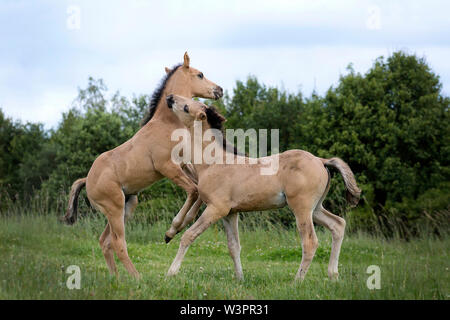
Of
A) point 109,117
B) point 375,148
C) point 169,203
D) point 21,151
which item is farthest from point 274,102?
point 21,151

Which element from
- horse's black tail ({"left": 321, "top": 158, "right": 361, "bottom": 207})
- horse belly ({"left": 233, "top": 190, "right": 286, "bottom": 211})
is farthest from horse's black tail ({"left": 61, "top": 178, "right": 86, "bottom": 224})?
horse's black tail ({"left": 321, "top": 158, "right": 361, "bottom": 207})

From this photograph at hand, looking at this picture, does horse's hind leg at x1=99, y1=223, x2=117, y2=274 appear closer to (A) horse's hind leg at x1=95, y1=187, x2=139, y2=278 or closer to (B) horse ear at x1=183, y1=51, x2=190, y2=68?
(A) horse's hind leg at x1=95, y1=187, x2=139, y2=278

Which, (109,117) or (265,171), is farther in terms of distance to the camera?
(109,117)

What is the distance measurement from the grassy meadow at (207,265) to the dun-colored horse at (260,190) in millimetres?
610

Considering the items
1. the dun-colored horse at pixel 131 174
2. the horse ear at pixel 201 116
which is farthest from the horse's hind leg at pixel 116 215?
the horse ear at pixel 201 116

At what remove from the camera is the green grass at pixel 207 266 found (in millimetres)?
6234

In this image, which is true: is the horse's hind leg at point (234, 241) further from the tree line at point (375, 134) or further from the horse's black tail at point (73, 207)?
the tree line at point (375, 134)

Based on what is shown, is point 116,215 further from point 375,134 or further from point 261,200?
point 375,134

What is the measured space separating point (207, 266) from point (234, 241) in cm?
238

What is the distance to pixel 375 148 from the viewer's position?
26.1 metres

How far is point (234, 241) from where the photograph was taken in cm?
793

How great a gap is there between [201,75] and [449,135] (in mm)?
20717

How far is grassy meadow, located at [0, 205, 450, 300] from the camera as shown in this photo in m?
6.23
